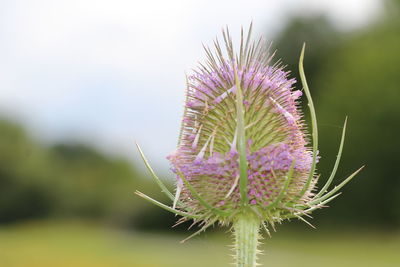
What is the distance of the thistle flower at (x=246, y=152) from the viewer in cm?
321

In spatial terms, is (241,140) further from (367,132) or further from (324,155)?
(367,132)

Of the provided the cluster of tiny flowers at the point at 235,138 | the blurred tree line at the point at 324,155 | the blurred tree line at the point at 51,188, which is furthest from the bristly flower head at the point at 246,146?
the blurred tree line at the point at 51,188

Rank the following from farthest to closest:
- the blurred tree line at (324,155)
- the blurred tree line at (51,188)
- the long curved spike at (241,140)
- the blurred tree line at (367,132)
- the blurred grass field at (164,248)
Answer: the blurred tree line at (51,188) < the blurred tree line at (324,155) < the blurred tree line at (367,132) < the blurred grass field at (164,248) < the long curved spike at (241,140)

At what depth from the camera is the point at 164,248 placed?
36.8 metres

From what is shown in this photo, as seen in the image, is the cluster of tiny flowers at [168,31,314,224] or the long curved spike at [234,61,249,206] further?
the cluster of tiny flowers at [168,31,314,224]

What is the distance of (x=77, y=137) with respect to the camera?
65.9 metres

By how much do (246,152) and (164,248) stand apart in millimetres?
34245

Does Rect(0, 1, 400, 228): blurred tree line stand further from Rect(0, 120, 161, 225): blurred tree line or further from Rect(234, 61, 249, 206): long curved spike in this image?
Rect(234, 61, 249, 206): long curved spike

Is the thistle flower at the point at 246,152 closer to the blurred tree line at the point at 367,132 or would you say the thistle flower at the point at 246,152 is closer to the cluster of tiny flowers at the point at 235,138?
the cluster of tiny flowers at the point at 235,138

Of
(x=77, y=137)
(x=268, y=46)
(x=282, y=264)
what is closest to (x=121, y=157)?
(x=77, y=137)

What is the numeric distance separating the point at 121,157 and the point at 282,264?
43.6 meters

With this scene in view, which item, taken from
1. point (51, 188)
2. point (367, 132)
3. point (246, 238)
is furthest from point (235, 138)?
point (51, 188)

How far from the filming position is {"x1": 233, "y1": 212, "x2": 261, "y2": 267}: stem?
126 inches

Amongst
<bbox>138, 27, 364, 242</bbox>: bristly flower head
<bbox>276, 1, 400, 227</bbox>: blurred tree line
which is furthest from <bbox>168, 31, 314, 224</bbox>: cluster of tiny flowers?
A: <bbox>276, 1, 400, 227</bbox>: blurred tree line
